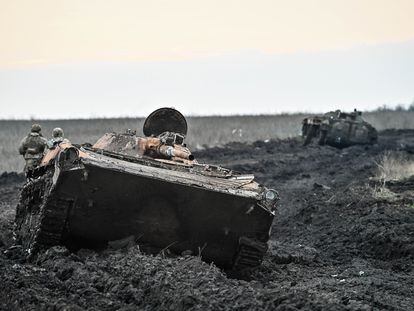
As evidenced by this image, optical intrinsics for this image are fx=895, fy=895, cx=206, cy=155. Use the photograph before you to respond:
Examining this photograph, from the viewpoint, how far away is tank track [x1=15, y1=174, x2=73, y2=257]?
924 cm

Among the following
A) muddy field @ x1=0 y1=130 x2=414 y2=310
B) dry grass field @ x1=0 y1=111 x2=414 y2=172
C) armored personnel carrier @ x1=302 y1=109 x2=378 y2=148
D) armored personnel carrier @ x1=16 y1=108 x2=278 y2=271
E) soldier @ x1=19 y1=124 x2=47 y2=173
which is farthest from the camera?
armored personnel carrier @ x1=302 y1=109 x2=378 y2=148

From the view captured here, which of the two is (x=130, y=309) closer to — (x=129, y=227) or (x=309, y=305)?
(x=309, y=305)

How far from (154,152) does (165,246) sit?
6.35 feet

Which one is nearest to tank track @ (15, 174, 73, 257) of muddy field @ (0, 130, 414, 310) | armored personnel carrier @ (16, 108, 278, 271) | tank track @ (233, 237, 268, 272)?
armored personnel carrier @ (16, 108, 278, 271)

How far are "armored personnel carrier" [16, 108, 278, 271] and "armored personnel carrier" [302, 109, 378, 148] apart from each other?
73.3 feet

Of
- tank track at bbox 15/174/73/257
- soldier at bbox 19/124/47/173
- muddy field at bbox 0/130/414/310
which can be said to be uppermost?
soldier at bbox 19/124/47/173

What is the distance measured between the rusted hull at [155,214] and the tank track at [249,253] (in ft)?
0.15

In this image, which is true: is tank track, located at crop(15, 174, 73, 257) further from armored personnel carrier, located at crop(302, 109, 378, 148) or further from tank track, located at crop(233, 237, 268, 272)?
armored personnel carrier, located at crop(302, 109, 378, 148)

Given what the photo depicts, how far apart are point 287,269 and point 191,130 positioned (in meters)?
30.3

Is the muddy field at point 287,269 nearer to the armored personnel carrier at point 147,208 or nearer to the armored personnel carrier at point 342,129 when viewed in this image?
the armored personnel carrier at point 147,208

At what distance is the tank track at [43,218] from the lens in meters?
9.24

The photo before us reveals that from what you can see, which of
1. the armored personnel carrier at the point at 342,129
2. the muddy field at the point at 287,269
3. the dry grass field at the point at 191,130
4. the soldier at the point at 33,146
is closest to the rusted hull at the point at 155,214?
the muddy field at the point at 287,269

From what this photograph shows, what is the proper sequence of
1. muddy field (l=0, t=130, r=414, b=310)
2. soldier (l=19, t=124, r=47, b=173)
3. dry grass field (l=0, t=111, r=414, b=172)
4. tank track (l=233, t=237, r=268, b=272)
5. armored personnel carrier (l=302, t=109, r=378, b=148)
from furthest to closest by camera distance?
armored personnel carrier (l=302, t=109, r=378, b=148)
dry grass field (l=0, t=111, r=414, b=172)
soldier (l=19, t=124, r=47, b=173)
tank track (l=233, t=237, r=268, b=272)
muddy field (l=0, t=130, r=414, b=310)

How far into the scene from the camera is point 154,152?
11453 millimetres
